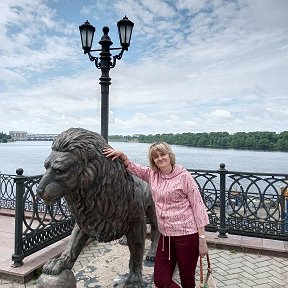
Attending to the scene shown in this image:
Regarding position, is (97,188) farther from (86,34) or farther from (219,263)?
(86,34)

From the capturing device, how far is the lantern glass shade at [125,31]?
5.62 metres

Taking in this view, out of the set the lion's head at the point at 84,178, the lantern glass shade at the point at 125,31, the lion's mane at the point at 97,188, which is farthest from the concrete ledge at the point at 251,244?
the lantern glass shade at the point at 125,31

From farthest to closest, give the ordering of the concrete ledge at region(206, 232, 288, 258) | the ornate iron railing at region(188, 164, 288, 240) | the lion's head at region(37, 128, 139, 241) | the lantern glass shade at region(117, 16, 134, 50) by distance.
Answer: the lantern glass shade at region(117, 16, 134, 50) < the ornate iron railing at region(188, 164, 288, 240) < the concrete ledge at region(206, 232, 288, 258) < the lion's head at region(37, 128, 139, 241)

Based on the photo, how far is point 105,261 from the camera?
12.9 ft

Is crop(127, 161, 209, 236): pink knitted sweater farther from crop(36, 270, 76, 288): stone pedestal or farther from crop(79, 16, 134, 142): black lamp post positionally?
crop(79, 16, 134, 142): black lamp post

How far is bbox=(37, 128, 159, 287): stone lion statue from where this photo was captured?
2.19 metres

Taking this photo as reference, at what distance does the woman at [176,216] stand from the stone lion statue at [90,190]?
0.50 ft

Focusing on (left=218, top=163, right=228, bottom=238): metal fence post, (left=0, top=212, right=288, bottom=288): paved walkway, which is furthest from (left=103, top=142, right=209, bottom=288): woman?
(left=218, top=163, right=228, bottom=238): metal fence post

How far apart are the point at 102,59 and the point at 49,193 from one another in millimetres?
4065

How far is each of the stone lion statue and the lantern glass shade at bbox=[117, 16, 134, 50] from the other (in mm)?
3633

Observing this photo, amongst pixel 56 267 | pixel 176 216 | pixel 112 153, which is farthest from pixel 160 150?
pixel 56 267

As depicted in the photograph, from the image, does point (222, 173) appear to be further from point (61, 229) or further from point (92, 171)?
point (92, 171)

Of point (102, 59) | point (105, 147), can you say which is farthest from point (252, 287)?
point (102, 59)

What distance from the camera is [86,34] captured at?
5.84 meters
